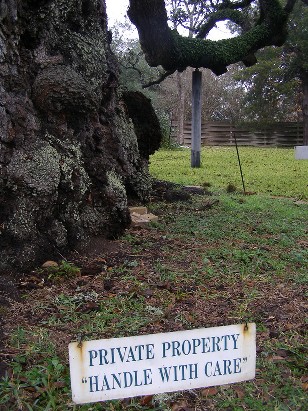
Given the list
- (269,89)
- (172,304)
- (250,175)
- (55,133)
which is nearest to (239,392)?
(172,304)

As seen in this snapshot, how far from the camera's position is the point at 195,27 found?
479 inches

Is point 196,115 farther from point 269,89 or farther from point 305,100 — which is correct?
point 269,89

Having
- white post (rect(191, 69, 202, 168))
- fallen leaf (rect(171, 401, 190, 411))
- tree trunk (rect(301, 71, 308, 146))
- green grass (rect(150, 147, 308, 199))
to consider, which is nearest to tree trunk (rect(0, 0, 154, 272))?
fallen leaf (rect(171, 401, 190, 411))

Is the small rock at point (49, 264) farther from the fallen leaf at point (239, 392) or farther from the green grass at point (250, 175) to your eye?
the green grass at point (250, 175)

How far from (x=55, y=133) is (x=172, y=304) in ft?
6.00

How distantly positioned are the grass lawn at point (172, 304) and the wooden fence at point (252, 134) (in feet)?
81.1

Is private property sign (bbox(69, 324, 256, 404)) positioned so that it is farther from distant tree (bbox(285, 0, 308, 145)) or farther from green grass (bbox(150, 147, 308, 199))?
distant tree (bbox(285, 0, 308, 145))

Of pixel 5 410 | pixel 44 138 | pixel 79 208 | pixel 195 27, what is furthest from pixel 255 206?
pixel 195 27

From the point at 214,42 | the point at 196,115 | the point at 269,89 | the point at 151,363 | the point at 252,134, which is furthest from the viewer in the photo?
the point at 252,134

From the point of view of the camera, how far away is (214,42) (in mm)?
9891

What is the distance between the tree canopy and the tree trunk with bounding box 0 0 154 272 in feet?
7.53

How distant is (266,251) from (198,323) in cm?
170

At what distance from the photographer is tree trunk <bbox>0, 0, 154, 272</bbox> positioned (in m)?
3.88

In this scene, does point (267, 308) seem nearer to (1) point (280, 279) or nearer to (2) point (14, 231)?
(1) point (280, 279)
